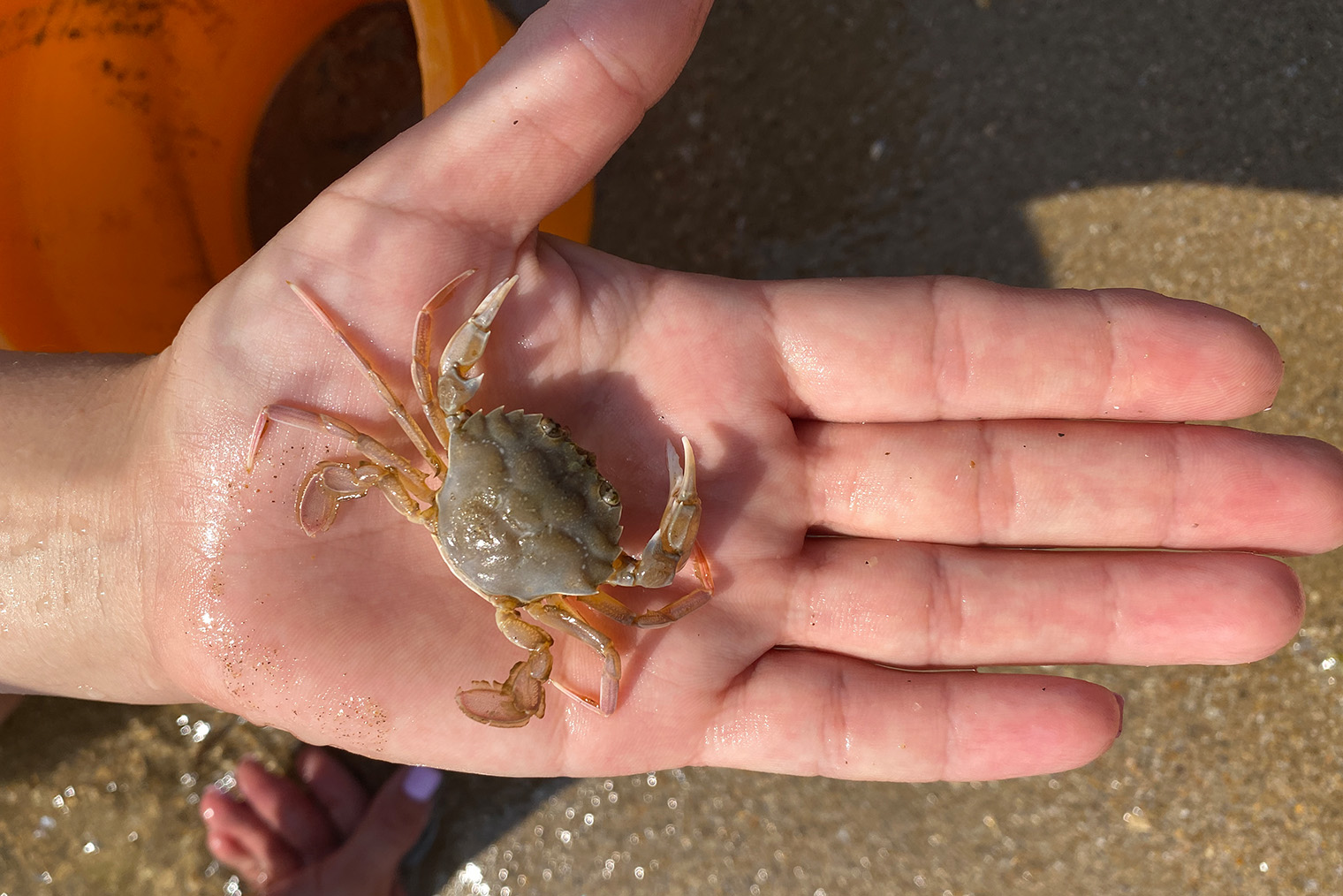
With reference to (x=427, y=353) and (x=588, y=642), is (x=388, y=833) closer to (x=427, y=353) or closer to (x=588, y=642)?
(x=588, y=642)

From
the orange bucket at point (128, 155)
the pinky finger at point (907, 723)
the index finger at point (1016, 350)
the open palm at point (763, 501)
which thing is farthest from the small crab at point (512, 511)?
the orange bucket at point (128, 155)

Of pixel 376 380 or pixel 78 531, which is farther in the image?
pixel 78 531

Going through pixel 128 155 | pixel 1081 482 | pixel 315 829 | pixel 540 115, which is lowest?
pixel 315 829

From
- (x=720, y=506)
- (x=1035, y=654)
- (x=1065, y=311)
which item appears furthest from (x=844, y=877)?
(x=1065, y=311)

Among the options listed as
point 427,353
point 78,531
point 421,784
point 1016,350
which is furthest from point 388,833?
point 1016,350

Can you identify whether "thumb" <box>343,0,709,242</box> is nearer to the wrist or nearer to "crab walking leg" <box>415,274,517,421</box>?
"crab walking leg" <box>415,274,517,421</box>

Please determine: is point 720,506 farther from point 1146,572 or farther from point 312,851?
point 312,851

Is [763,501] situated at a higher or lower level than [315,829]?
higher
